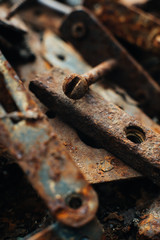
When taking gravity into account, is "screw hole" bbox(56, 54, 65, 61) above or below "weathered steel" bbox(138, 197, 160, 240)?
above

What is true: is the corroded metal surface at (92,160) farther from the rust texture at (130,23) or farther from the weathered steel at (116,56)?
the rust texture at (130,23)

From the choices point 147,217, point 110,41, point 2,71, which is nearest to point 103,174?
point 147,217

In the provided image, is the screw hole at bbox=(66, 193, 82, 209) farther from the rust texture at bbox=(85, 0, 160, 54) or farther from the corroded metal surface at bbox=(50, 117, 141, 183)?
the rust texture at bbox=(85, 0, 160, 54)

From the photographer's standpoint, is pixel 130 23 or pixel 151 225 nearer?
pixel 151 225

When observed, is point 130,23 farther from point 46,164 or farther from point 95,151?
point 46,164

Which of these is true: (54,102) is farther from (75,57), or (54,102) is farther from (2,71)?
(75,57)

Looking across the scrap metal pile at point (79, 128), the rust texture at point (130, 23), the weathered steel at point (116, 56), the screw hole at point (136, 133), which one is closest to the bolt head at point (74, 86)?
the scrap metal pile at point (79, 128)

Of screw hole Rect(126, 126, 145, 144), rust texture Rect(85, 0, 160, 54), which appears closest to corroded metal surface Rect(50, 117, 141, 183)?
screw hole Rect(126, 126, 145, 144)

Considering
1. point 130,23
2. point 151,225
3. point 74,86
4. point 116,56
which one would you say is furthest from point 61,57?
point 151,225
